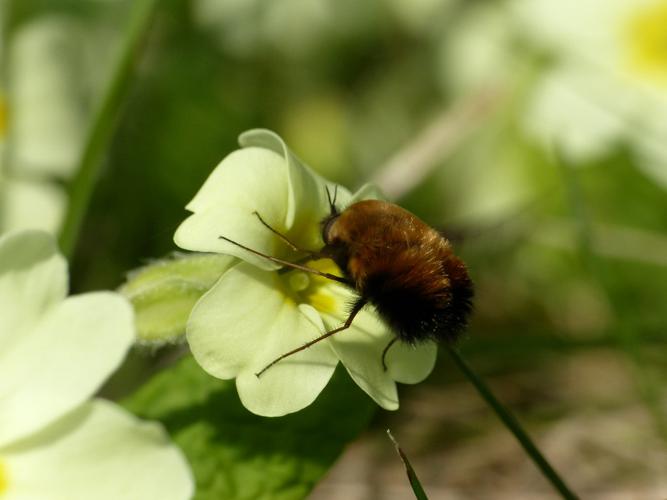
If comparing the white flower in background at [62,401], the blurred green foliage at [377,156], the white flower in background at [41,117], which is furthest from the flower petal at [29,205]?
the white flower in background at [62,401]

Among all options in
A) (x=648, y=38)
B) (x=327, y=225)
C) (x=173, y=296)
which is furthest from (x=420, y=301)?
(x=648, y=38)

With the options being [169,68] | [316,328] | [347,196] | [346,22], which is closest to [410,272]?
[316,328]

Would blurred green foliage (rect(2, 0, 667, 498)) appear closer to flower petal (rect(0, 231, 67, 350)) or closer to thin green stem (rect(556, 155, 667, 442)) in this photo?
thin green stem (rect(556, 155, 667, 442))

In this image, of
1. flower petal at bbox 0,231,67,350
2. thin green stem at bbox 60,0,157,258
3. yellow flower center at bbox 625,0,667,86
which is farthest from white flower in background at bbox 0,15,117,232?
yellow flower center at bbox 625,0,667,86

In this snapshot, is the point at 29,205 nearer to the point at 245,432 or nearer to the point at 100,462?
the point at 245,432

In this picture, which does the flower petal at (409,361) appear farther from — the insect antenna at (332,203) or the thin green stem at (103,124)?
the thin green stem at (103,124)
